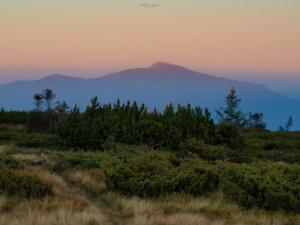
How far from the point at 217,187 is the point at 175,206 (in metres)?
2.66

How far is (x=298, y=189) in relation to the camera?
6352mm

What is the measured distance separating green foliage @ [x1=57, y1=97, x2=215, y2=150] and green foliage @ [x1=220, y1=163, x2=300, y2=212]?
21.9ft

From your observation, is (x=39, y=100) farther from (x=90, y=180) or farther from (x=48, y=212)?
(x=48, y=212)

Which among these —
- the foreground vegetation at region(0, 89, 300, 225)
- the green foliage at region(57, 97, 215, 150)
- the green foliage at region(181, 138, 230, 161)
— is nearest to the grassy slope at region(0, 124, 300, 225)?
the foreground vegetation at region(0, 89, 300, 225)

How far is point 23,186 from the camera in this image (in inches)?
249

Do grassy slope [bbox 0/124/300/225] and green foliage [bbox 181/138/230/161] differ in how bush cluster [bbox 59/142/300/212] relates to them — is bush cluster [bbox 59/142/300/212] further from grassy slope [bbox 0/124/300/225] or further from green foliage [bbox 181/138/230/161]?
green foliage [bbox 181/138/230/161]

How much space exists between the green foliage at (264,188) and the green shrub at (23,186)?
15.1 feet

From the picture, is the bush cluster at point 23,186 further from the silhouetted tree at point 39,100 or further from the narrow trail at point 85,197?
the silhouetted tree at point 39,100

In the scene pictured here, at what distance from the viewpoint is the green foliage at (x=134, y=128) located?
1443 centimetres

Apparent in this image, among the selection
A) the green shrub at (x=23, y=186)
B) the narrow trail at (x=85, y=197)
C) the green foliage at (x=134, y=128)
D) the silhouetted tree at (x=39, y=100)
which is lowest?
the narrow trail at (x=85, y=197)

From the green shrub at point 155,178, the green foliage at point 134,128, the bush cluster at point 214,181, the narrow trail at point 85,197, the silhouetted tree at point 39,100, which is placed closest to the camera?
the narrow trail at point 85,197

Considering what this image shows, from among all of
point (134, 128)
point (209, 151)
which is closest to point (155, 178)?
point (209, 151)

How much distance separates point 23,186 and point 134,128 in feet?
27.9

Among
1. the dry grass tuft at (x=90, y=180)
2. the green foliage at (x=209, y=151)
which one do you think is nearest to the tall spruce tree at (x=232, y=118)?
the green foliage at (x=209, y=151)
